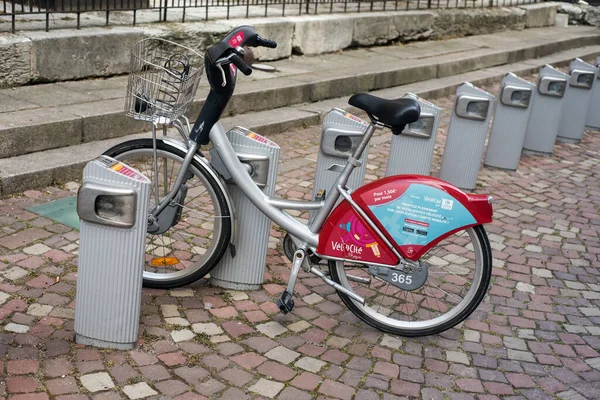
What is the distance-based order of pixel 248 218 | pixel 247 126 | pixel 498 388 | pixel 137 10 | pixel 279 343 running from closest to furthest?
1. pixel 498 388
2. pixel 279 343
3. pixel 248 218
4. pixel 247 126
5. pixel 137 10

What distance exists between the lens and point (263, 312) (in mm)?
4434

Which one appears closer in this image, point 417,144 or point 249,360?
point 249,360

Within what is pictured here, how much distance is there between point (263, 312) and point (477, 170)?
316cm

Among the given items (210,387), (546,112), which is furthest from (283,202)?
(546,112)

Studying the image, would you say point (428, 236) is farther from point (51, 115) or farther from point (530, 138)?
point (530, 138)

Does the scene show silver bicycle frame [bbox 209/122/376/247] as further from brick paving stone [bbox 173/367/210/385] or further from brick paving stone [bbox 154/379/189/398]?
brick paving stone [bbox 154/379/189/398]

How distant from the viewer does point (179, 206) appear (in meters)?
4.40

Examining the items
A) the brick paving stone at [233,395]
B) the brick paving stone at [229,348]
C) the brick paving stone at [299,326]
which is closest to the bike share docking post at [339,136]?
the brick paving stone at [299,326]

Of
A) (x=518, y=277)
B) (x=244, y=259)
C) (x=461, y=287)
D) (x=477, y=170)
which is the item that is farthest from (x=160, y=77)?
(x=477, y=170)

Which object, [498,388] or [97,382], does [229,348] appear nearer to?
[97,382]

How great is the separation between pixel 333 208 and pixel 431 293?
2.95ft

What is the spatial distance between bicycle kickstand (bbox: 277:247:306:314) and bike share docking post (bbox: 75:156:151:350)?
771 millimetres

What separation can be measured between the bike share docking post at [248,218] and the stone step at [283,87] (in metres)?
2.19

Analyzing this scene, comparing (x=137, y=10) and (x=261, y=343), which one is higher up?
(x=137, y=10)
